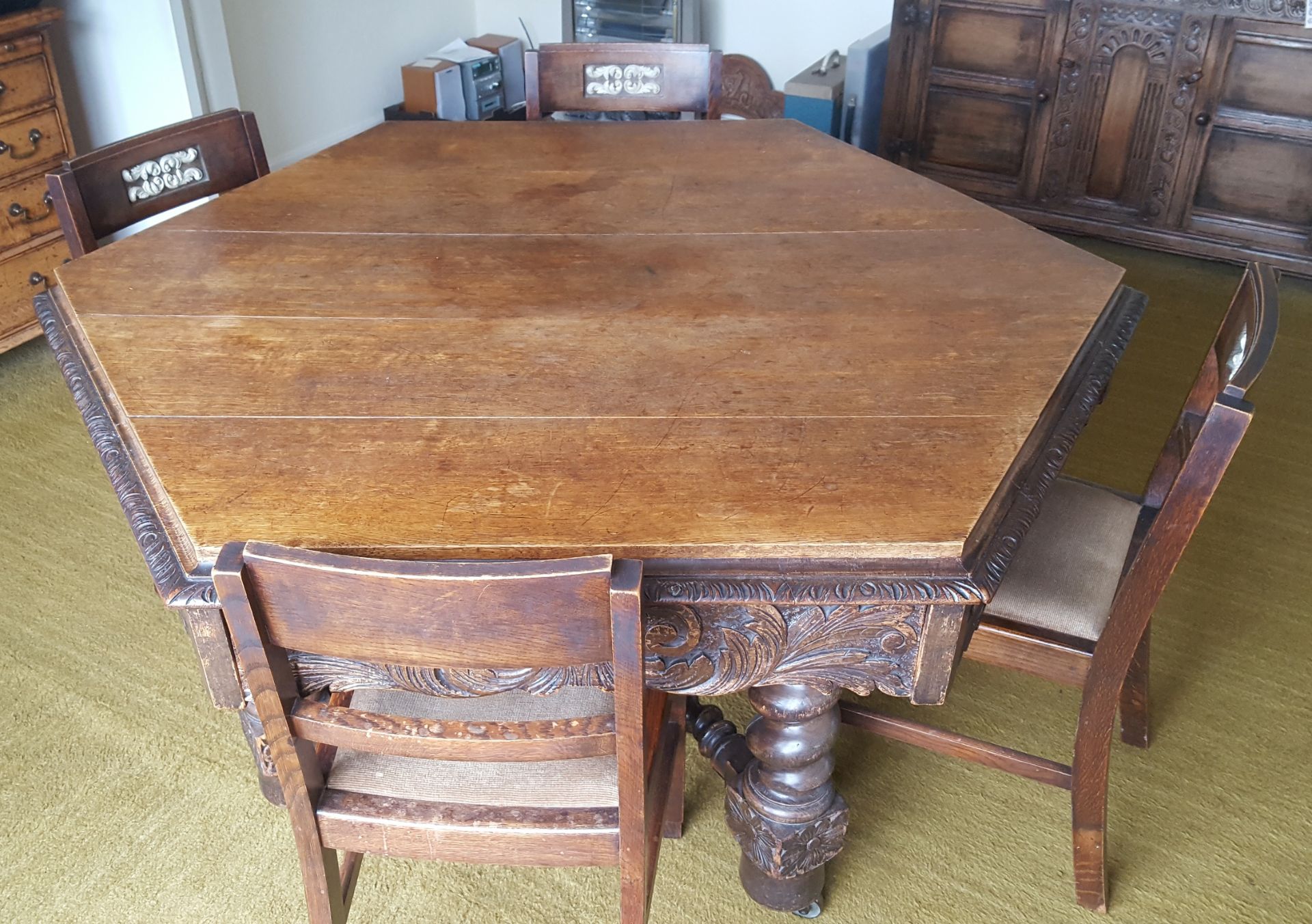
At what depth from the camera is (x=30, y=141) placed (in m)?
2.69

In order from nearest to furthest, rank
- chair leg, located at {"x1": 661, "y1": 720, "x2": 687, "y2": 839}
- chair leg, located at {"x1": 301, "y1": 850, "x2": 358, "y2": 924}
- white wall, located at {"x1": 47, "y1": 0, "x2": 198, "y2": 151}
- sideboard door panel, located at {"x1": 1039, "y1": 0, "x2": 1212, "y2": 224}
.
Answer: chair leg, located at {"x1": 301, "y1": 850, "x2": 358, "y2": 924} → chair leg, located at {"x1": 661, "y1": 720, "x2": 687, "y2": 839} → white wall, located at {"x1": 47, "y1": 0, "x2": 198, "y2": 151} → sideboard door panel, located at {"x1": 1039, "y1": 0, "x2": 1212, "y2": 224}

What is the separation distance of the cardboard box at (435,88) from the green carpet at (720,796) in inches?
92.3

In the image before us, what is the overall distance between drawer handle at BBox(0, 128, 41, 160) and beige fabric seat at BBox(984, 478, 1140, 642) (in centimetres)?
253

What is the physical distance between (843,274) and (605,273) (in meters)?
0.35

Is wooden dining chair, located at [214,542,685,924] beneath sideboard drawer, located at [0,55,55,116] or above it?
beneath

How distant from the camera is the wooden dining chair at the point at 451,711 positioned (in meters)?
0.86

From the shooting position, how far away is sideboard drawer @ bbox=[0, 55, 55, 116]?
2582 mm

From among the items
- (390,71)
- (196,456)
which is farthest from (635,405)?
(390,71)

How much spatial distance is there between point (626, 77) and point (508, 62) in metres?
2.31

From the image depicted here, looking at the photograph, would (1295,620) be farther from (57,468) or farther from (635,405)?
(57,468)

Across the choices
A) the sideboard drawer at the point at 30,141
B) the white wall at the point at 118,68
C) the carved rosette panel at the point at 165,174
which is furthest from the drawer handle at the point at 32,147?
the carved rosette panel at the point at 165,174

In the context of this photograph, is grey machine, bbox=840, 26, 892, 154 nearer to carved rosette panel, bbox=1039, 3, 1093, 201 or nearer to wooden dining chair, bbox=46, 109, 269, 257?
carved rosette panel, bbox=1039, 3, 1093, 201

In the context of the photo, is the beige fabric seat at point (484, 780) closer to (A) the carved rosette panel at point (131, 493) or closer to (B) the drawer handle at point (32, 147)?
(A) the carved rosette panel at point (131, 493)

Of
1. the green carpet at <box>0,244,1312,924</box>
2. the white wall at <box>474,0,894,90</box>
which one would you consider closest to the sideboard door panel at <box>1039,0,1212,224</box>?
the white wall at <box>474,0,894,90</box>
